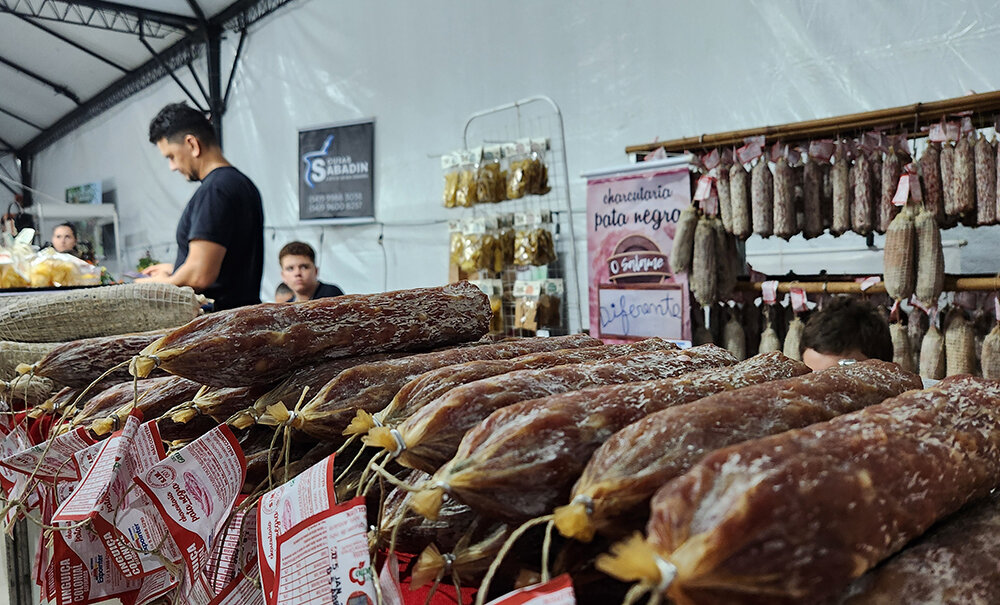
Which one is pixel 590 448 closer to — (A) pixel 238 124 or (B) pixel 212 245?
(B) pixel 212 245

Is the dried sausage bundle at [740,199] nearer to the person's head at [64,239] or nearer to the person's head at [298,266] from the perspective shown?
the person's head at [298,266]

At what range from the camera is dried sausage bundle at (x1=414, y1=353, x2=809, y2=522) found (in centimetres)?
72

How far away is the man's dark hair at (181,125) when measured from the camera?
3.07 meters

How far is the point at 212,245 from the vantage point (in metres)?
2.82

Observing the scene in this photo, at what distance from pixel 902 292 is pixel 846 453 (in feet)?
8.82

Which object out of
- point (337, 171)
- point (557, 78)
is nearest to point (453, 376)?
point (557, 78)

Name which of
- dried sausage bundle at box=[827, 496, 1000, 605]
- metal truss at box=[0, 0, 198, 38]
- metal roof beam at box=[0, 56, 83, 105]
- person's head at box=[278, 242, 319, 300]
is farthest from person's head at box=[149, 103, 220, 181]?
metal roof beam at box=[0, 56, 83, 105]

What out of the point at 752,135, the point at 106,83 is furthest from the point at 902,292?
the point at 106,83

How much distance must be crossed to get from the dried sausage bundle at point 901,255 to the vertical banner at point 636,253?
3.00ft

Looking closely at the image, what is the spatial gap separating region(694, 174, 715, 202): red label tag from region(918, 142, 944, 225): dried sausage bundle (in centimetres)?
86

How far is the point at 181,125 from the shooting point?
10.1 feet

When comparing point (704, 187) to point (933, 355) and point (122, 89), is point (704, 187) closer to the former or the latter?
point (933, 355)

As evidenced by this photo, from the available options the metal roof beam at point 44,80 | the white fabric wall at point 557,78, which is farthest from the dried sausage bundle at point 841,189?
the metal roof beam at point 44,80

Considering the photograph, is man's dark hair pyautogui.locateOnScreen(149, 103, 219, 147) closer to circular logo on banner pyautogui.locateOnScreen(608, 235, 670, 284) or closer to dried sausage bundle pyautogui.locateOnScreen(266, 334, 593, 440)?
circular logo on banner pyautogui.locateOnScreen(608, 235, 670, 284)
